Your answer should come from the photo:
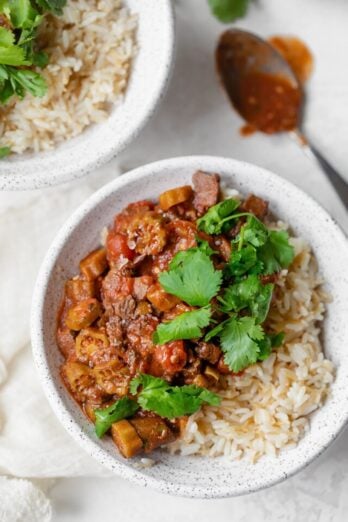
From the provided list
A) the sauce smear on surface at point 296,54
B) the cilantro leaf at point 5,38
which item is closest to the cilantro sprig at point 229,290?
the cilantro leaf at point 5,38

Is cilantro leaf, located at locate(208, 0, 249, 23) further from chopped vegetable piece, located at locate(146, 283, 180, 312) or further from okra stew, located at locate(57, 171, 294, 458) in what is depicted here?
chopped vegetable piece, located at locate(146, 283, 180, 312)

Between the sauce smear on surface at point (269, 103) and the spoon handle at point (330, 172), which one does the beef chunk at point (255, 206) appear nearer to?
the spoon handle at point (330, 172)

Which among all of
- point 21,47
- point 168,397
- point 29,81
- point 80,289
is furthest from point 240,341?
point 21,47

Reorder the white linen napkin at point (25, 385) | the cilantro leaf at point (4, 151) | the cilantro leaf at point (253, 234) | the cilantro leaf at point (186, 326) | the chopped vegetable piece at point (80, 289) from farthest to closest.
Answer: the white linen napkin at point (25, 385) < the cilantro leaf at point (4, 151) < the chopped vegetable piece at point (80, 289) < the cilantro leaf at point (253, 234) < the cilantro leaf at point (186, 326)

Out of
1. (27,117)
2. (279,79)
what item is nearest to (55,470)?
(27,117)

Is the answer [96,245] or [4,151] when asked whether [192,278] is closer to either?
[96,245]

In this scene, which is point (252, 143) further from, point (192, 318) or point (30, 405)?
point (30, 405)
